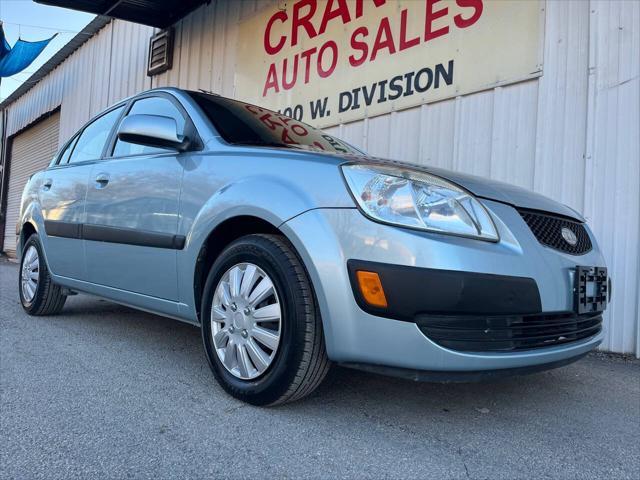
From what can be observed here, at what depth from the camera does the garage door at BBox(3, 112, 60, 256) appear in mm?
13484

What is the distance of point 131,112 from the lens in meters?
3.28

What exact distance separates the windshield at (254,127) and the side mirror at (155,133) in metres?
0.21

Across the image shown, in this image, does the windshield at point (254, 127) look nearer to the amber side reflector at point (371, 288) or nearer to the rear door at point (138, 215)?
the rear door at point (138, 215)

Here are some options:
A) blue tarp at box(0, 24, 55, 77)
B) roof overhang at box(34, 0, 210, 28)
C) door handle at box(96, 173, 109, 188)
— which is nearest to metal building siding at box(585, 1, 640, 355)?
door handle at box(96, 173, 109, 188)

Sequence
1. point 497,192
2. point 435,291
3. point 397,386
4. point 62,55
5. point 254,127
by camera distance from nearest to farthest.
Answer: point 435,291 → point 497,192 → point 397,386 → point 254,127 → point 62,55

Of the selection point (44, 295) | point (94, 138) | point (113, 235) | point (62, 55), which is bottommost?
point (44, 295)

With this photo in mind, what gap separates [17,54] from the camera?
11836 millimetres

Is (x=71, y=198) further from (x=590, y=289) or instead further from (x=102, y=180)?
(x=590, y=289)

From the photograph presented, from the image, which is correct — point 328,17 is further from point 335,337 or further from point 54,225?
point 335,337

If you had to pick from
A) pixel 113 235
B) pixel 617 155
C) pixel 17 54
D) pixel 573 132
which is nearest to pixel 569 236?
pixel 617 155

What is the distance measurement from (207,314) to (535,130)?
3107 mm

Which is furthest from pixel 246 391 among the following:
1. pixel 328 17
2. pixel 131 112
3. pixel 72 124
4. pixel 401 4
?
pixel 72 124

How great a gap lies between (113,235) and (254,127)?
107cm

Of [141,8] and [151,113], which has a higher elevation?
[141,8]
